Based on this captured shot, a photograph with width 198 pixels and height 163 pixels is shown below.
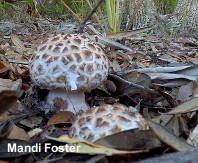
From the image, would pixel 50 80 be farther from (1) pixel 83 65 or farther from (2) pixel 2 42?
(2) pixel 2 42

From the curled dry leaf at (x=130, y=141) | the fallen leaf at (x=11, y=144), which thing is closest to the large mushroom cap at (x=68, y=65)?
the fallen leaf at (x=11, y=144)

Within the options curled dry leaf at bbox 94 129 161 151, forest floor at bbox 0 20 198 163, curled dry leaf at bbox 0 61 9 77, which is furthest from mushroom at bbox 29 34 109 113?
curled dry leaf at bbox 94 129 161 151

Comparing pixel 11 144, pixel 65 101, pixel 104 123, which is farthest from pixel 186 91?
pixel 11 144

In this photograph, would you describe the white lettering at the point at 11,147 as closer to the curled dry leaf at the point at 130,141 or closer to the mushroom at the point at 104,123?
the mushroom at the point at 104,123

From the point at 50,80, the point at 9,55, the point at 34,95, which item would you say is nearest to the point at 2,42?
the point at 9,55

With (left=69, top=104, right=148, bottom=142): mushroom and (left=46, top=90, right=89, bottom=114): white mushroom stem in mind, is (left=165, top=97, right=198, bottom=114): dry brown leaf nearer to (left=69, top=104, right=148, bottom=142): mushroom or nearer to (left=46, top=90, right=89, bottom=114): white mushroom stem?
(left=69, top=104, right=148, bottom=142): mushroom

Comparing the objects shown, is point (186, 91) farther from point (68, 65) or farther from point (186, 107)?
point (68, 65)
